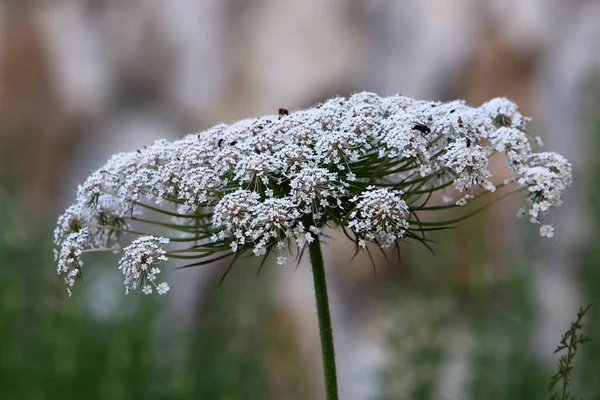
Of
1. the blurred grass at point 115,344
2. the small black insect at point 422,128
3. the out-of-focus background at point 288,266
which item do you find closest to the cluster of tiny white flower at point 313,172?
the small black insect at point 422,128

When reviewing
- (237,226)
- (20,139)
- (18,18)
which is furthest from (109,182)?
(18,18)

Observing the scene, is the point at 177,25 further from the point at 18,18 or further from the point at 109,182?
the point at 109,182

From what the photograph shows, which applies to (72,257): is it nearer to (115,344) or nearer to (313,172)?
(313,172)

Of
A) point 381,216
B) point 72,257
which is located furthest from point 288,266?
point 381,216

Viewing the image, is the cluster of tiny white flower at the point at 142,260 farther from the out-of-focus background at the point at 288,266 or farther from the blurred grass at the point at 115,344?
the blurred grass at the point at 115,344

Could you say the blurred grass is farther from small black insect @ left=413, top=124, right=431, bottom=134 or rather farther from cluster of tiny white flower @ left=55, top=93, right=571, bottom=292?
small black insect @ left=413, top=124, right=431, bottom=134

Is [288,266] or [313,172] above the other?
[288,266]

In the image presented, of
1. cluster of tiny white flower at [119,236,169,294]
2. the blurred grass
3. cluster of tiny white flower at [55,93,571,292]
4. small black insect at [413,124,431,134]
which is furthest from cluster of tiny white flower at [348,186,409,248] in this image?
the blurred grass
